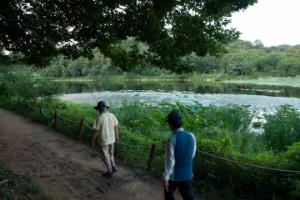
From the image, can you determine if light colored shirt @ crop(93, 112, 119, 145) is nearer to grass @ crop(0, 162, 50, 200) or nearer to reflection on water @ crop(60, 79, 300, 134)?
grass @ crop(0, 162, 50, 200)

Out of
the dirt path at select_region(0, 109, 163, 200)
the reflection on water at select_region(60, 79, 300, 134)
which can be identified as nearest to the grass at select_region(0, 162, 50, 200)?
the dirt path at select_region(0, 109, 163, 200)

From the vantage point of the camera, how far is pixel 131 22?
825 cm

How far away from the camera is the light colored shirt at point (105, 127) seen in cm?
737

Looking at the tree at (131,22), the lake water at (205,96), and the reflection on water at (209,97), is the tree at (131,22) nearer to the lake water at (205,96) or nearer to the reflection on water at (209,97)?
the reflection on water at (209,97)

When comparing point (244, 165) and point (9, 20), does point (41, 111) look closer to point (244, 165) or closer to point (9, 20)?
point (9, 20)

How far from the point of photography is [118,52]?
1122 centimetres

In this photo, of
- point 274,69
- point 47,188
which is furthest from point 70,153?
point 274,69

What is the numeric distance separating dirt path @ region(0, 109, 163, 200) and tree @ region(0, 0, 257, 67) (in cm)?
328

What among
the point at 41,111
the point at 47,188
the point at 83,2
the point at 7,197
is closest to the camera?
the point at 7,197

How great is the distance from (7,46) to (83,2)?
3232 millimetres

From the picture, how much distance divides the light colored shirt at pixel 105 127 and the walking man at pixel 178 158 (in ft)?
10.1

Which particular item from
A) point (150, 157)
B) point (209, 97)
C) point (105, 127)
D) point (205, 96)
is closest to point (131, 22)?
point (105, 127)

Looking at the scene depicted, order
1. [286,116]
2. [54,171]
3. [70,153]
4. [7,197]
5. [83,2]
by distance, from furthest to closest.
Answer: [286,116]
[70,153]
[54,171]
[83,2]
[7,197]

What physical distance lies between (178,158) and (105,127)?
3.21 metres
